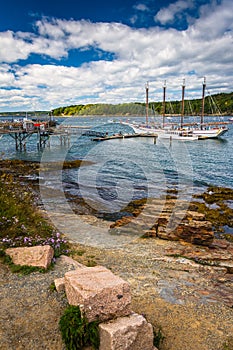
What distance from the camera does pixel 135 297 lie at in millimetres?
7441

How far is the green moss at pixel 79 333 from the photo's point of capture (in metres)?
5.07

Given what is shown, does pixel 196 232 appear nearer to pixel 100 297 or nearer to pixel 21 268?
pixel 21 268

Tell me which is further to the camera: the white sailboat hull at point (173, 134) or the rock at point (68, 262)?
the white sailboat hull at point (173, 134)

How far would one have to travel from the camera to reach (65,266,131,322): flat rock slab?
5.20m

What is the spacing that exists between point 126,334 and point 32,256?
445cm

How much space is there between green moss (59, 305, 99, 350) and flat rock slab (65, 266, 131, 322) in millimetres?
134

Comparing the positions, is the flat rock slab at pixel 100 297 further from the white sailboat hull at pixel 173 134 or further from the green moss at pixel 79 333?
the white sailboat hull at pixel 173 134

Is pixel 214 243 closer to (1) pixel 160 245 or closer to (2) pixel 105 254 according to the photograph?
(1) pixel 160 245

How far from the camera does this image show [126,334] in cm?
491

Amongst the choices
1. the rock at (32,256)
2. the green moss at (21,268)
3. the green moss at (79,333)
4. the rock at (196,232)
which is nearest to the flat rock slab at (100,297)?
the green moss at (79,333)

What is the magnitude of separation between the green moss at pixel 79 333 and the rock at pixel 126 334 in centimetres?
14

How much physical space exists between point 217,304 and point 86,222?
917 cm

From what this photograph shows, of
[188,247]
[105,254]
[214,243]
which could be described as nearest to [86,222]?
[105,254]

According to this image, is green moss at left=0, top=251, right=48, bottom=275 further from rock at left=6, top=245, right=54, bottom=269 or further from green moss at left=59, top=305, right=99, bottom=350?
green moss at left=59, top=305, right=99, bottom=350
